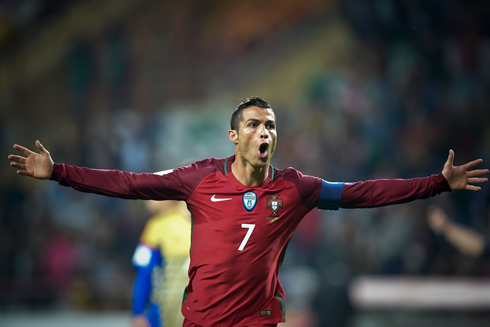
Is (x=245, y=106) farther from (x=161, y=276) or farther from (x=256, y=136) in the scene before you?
(x=161, y=276)

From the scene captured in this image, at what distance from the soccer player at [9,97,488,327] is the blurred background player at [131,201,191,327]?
5.50ft

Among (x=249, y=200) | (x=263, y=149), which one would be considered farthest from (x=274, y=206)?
(x=263, y=149)

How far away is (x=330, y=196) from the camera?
3.91 metres

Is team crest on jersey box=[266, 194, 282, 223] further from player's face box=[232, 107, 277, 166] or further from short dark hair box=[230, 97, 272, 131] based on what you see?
short dark hair box=[230, 97, 272, 131]

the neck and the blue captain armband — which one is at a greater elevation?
the neck

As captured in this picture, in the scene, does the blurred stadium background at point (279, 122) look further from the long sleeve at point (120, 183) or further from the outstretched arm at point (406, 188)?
the long sleeve at point (120, 183)

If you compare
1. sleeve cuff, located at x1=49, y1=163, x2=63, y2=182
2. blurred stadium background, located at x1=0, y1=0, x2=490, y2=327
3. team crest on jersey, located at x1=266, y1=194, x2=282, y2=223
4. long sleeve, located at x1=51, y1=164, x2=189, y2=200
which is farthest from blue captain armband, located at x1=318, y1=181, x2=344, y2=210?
blurred stadium background, located at x1=0, y1=0, x2=490, y2=327

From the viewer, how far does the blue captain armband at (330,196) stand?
3.91 m

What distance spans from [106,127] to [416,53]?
22.7 feet

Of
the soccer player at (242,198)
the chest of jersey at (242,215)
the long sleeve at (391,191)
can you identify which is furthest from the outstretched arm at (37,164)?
the long sleeve at (391,191)

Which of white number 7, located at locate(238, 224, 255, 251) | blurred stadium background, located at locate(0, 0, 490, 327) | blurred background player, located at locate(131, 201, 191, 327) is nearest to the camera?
white number 7, located at locate(238, 224, 255, 251)

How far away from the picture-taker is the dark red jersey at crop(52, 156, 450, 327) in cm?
373

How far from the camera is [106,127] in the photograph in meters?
14.4

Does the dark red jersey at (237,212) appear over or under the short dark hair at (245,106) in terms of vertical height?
under
